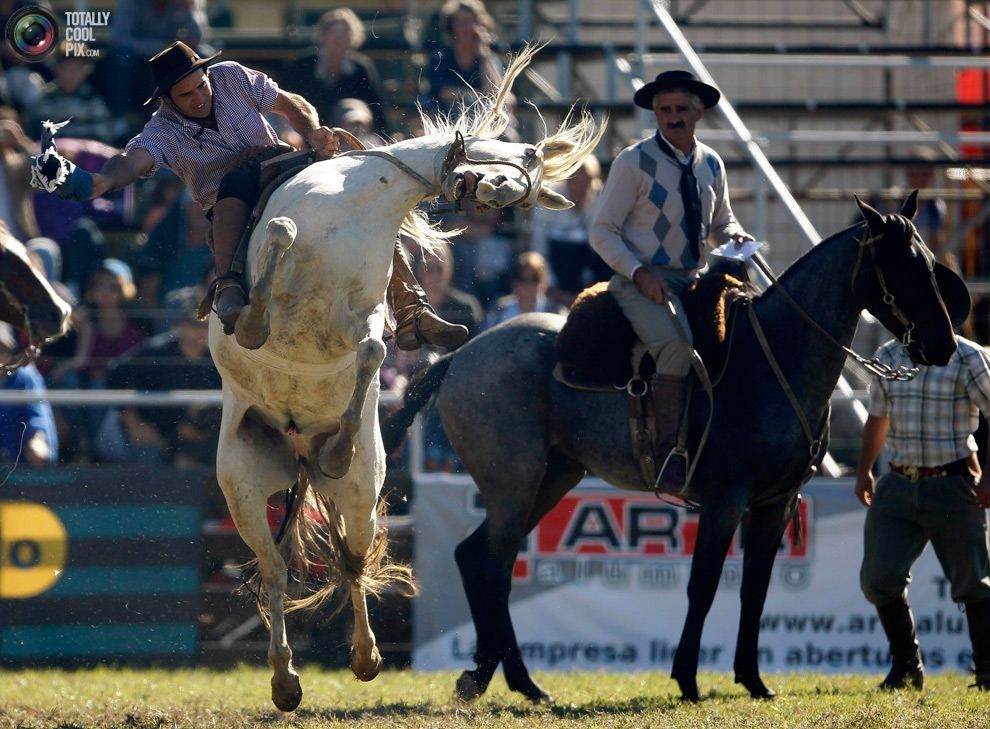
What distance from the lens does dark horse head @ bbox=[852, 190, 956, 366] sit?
7.21m

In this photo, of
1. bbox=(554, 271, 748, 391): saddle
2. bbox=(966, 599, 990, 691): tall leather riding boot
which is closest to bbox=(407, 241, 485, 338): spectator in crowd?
bbox=(554, 271, 748, 391): saddle

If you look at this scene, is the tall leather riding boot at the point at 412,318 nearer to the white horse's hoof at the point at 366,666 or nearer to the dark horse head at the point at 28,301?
the white horse's hoof at the point at 366,666

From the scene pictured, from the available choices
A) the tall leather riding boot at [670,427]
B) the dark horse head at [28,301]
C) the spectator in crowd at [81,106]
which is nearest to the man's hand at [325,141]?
the dark horse head at [28,301]

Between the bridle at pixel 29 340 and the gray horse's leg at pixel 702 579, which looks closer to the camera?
the gray horse's leg at pixel 702 579

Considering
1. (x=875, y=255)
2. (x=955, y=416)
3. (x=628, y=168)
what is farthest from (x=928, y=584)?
(x=628, y=168)

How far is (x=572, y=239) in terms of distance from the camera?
1066 centimetres

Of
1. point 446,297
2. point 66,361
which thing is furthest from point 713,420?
point 66,361

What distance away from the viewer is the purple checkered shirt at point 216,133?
6492mm

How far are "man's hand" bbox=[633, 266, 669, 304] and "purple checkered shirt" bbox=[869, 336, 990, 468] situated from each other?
1.31 metres

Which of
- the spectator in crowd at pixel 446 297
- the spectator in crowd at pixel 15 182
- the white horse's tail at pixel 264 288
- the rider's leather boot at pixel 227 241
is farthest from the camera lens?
the spectator in crowd at pixel 15 182

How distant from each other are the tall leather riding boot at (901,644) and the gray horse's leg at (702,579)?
105 centimetres

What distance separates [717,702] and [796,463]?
1.18 meters

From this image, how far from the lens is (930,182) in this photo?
13.2 m
